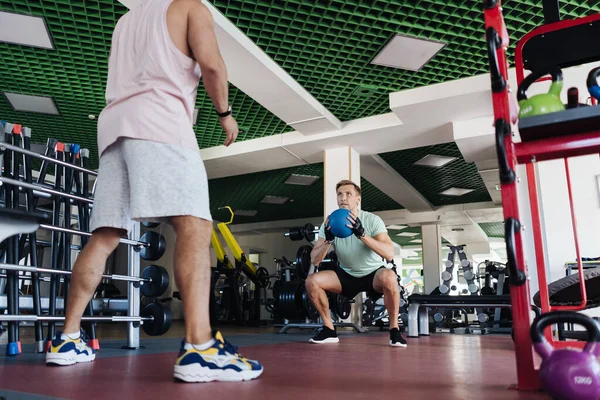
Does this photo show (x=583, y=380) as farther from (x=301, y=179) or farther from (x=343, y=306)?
(x=301, y=179)

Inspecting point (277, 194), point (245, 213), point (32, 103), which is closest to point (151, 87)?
point (32, 103)

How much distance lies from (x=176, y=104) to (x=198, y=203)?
1.03 ft

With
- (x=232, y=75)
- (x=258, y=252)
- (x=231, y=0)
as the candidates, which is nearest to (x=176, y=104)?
(x=231, y=0)

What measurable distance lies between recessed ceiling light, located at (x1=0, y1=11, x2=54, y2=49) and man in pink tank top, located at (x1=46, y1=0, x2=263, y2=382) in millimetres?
2650

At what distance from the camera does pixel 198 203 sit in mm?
1324

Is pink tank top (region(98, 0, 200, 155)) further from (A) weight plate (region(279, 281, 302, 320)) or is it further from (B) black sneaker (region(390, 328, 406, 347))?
(A) weight plate (region(279, 281, 302, 320))

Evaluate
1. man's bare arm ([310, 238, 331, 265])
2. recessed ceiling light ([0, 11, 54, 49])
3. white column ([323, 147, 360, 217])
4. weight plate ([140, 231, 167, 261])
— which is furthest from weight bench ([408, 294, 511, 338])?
recessed ceiling light ([0, 11, 54, 49])

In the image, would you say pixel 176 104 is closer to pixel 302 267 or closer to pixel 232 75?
pixel 232 75

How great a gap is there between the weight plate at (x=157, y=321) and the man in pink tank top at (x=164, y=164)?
0.87 m

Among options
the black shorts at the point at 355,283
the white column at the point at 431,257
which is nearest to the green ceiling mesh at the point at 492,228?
the white column at the point at 431,257

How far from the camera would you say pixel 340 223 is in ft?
8.89

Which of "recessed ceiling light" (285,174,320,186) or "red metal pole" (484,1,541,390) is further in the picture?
"recessed ceiling light" (285,174,320,186)

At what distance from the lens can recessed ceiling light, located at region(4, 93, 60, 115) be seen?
16.3 feet

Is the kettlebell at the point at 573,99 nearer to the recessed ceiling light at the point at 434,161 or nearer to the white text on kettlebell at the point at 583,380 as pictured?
the white text on kettlebell at the point at 583,380
